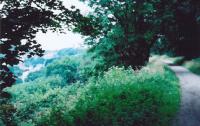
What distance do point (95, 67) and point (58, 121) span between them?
25.0 meters

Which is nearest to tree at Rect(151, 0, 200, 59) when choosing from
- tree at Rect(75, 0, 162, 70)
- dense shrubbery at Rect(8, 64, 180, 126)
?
tree at Rect(75, 0, 162, 70)

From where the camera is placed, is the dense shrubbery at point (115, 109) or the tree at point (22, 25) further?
the dense shrubbery at point (115, 109)

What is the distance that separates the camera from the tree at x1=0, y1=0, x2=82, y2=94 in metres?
6.69

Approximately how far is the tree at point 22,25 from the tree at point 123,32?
73.6ft

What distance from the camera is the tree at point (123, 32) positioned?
1232 inches

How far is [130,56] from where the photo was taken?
32.6m

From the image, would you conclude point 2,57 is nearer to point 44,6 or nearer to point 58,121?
point 44,6

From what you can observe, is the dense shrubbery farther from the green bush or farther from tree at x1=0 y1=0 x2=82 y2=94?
tree at x1=0 y1=0 x2=82 y2=94

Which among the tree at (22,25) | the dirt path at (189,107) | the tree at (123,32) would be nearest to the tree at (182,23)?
the tree at (123,32)

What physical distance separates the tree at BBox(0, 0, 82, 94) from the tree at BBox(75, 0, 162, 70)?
2243 centimetres

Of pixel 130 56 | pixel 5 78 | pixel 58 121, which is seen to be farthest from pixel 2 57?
pixel 130 56

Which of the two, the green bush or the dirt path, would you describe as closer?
the green bush

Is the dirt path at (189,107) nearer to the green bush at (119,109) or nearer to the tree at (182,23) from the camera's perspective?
the green bush at (119,109)

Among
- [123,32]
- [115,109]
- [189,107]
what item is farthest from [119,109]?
[123,32]
